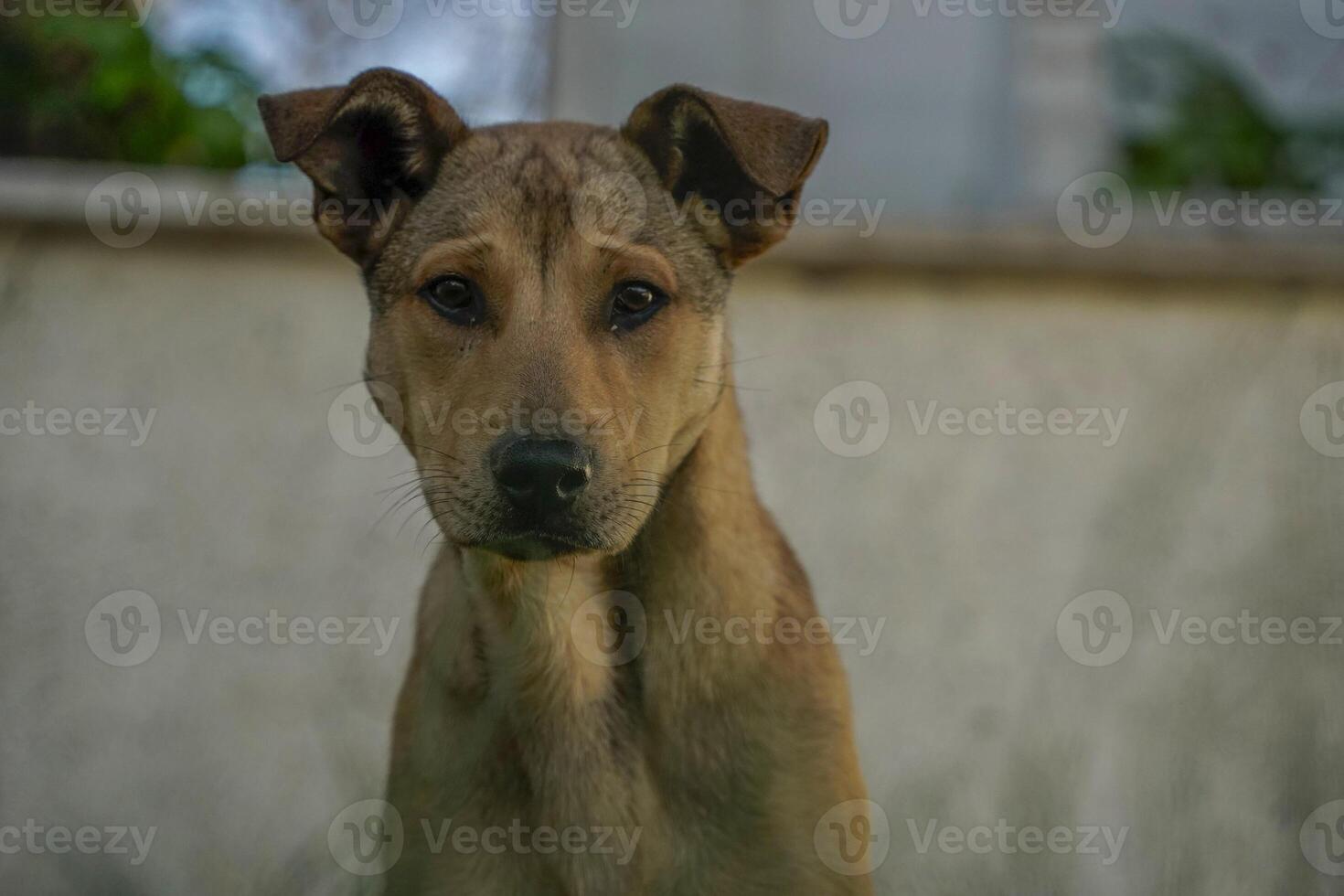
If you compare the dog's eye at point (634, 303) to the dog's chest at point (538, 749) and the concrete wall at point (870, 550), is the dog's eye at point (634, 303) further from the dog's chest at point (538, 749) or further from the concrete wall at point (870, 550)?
the concrete wall at point (870, 550)

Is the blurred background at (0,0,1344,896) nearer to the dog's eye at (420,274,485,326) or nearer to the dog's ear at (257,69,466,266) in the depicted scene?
the dog's ear at (257,69,466,266)

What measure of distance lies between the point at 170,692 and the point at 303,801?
27.3 inches

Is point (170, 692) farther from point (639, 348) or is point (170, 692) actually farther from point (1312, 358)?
point (1312, 358)

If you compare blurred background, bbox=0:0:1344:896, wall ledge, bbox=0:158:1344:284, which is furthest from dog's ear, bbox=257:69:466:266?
wall ledge, bbox=0:158:1344:284

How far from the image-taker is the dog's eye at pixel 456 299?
3.16m

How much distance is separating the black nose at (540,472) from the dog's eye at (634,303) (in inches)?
22.7

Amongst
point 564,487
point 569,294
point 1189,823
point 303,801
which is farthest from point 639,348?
point 1189,823

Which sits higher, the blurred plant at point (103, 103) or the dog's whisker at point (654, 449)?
the blurred plant at point (103, 103)

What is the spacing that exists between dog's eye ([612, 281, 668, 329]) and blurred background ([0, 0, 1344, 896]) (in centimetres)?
181

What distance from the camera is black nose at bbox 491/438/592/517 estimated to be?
2695 mm

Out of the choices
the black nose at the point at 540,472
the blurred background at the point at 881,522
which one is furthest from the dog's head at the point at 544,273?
the blurred background at the point at 881,522

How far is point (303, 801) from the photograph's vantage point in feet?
15.2

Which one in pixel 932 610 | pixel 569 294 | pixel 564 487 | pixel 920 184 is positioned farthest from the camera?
pixel 920 184

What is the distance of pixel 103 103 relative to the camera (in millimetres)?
5754
